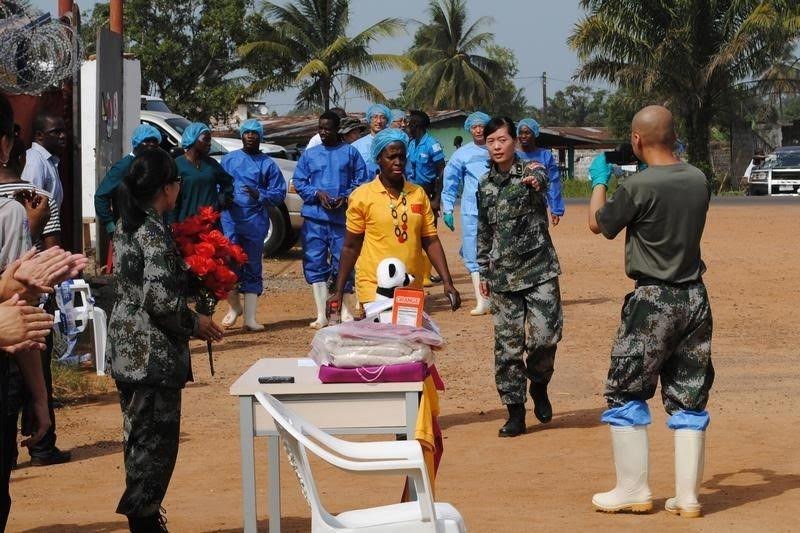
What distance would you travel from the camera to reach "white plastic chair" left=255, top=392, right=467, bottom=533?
4422 millimetres

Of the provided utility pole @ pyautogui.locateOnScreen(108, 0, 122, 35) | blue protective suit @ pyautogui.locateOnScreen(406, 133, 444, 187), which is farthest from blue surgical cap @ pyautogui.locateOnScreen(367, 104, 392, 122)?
utility pole @ pyautogui.locateOnScreen(108, 0, 122, 35)

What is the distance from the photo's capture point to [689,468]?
6.30m

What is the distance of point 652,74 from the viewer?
41.8 m

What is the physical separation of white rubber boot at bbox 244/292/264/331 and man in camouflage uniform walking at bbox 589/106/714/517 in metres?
7.22

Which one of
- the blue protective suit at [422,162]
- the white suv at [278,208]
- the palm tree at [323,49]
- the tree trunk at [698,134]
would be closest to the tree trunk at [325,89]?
the palm tree at [323,49]

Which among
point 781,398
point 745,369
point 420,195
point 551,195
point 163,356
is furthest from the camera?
point 551,195

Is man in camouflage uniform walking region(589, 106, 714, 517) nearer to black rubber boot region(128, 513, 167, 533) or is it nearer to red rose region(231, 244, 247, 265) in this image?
red rose region(231, 244, 247, 265)

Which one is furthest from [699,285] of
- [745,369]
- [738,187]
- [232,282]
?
[738,187]

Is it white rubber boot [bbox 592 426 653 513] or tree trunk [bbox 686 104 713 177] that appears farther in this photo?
tree trunk [bbox 686 104 713 177]

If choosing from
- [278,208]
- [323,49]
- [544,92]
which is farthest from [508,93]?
[278,208]

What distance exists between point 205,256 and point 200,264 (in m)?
0.05

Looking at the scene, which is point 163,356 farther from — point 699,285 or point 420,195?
point 420,195

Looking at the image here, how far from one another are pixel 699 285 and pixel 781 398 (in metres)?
3.61

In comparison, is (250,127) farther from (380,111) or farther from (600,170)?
(600,170)
